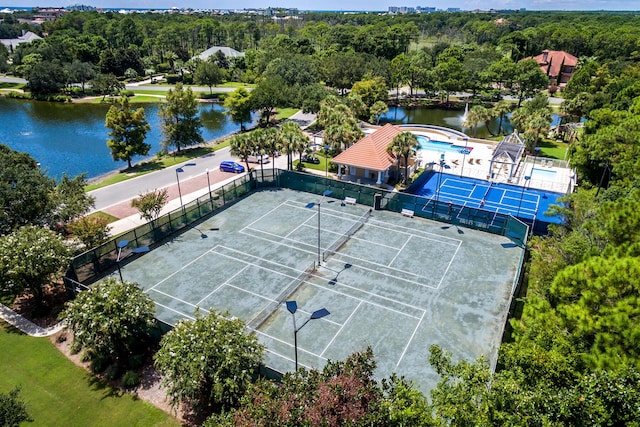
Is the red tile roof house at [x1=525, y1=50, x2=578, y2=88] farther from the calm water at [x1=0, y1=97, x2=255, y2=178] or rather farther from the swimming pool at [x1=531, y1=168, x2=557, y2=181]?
the calm water at [x1=0, y1=97, x2=255, y2=178]

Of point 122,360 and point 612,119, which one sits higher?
point 612,119

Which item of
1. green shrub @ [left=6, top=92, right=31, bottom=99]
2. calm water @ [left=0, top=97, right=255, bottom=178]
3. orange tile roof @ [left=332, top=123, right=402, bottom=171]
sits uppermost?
orange tile roof @ [left=332, top=123, right=402, bottom=171]

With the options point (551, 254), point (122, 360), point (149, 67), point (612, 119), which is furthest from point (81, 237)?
point (149, 67)

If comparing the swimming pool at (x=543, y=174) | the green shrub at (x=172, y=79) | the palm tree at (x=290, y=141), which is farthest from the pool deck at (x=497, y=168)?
the green shrub at (x=172, y=79)

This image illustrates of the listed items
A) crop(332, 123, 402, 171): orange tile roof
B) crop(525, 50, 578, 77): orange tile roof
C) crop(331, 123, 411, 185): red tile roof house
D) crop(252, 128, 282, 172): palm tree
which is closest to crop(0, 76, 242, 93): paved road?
crop(252, 128, 282, 172): palm tree

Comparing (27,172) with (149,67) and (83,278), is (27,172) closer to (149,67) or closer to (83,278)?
(83,278)

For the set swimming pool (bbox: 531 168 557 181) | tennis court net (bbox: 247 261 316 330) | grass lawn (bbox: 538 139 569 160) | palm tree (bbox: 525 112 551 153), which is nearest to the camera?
tennis court net (bbox: 247 261 316 330)
